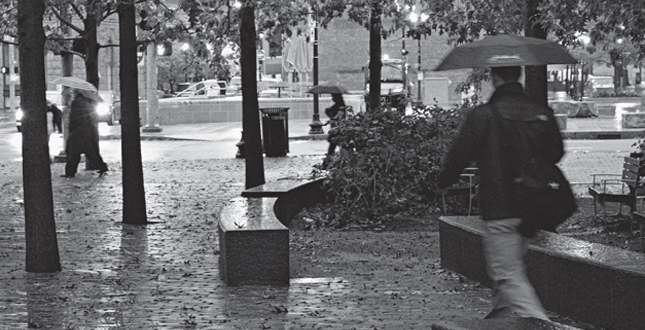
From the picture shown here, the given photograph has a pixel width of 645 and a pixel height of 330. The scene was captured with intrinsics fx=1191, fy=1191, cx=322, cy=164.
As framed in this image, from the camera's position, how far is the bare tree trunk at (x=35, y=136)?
10173 millimetres

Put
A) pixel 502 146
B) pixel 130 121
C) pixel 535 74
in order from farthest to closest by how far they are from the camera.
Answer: pixel 535 74, pixel 130 121, pixel 502 146

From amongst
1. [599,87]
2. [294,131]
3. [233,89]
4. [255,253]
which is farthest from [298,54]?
[255,253]

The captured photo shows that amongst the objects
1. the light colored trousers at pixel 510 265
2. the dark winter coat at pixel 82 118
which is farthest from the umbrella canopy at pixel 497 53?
the dark winter coat at pixel 82 118

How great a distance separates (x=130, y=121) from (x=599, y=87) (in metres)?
52.2

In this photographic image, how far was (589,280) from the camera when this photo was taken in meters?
7.97

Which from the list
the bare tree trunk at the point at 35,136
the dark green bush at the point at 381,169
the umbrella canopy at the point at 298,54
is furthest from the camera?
the umbrella canopy at the point at 298,54

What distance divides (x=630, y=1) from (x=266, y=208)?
411 cm

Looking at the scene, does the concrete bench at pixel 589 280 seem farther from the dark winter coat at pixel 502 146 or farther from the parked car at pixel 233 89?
the parked car at pixel 233 89

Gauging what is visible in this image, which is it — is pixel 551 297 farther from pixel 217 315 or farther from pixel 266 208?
pixel 266 208

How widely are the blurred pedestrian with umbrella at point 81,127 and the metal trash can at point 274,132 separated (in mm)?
5444

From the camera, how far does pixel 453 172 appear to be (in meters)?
6.50

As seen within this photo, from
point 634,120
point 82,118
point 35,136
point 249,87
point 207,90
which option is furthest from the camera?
point 207,90

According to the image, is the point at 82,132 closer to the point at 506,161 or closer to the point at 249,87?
the point at 249,87

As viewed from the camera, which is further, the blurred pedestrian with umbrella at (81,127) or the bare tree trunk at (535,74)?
the blurred pedestrian with umbrella at (81,127)
